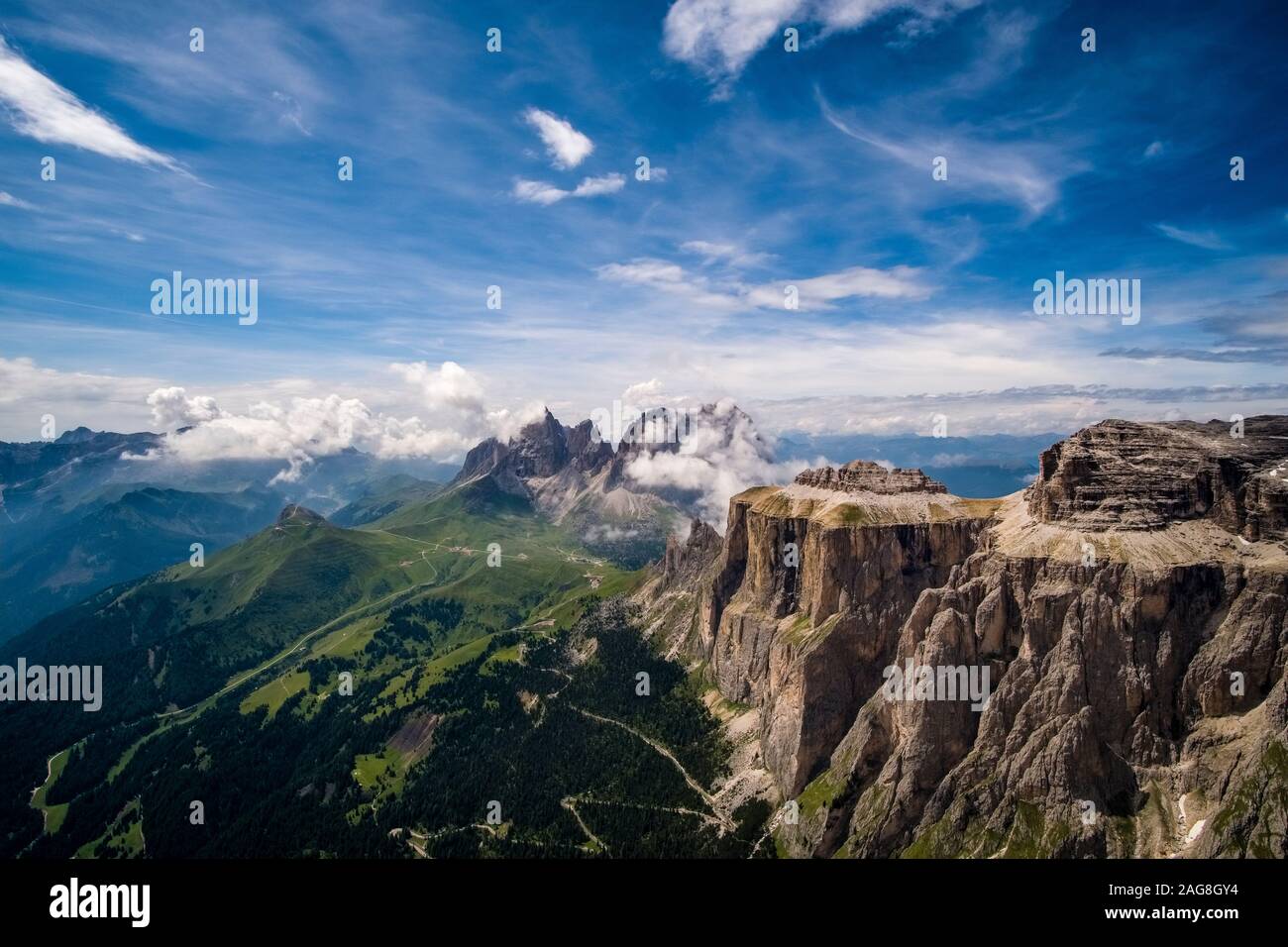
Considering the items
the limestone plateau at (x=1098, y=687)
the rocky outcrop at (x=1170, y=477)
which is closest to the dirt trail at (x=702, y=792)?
the limestone plateau at (x=1098, y=687)

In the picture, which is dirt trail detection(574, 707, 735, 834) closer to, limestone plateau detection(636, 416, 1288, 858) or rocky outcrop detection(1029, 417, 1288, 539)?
limestone plateau detection(636, 416, 1288, 858)

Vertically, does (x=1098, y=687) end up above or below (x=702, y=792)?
above

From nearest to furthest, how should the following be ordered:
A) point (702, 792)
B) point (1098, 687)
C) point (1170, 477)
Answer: point (1098, 687)
point (1170, 477)
point (702, 792)

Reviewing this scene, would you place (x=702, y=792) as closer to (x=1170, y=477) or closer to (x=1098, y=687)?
(x=1098, y=687)

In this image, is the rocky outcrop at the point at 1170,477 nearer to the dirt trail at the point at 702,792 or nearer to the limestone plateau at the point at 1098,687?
the limestone plateau at the point at 1098,687

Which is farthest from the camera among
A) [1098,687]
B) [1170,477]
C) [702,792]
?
[702,792]

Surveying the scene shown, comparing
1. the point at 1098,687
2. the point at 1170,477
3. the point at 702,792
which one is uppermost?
the point at 1170,477

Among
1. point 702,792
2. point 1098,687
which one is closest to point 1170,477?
point 1098,687

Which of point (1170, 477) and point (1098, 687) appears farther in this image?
point (1170, 477)
